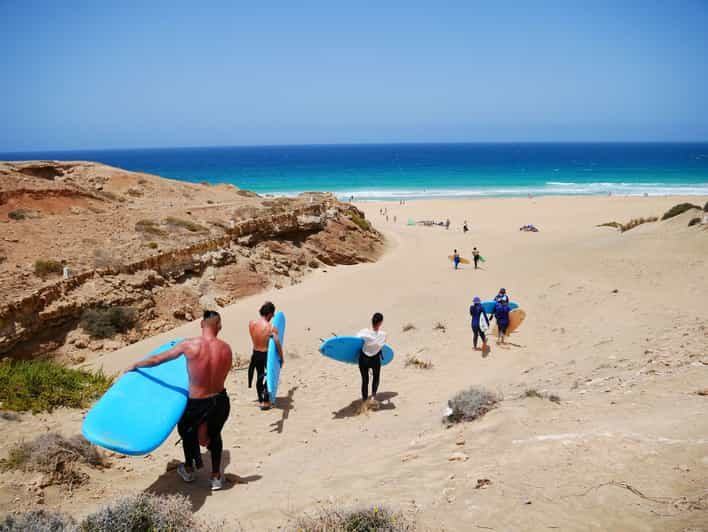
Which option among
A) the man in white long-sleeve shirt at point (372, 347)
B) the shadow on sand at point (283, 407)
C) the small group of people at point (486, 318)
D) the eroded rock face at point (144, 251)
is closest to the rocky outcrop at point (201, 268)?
the eroded rock face at point (144, 251)

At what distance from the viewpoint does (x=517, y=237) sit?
29.7 m

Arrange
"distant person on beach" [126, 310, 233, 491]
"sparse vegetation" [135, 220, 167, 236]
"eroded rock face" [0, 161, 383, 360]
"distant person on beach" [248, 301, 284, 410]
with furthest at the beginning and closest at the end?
"sparse vegetation" [135, 220, 167, 236] → "eroded rock face" [0, 161, 383, 360] → "distant person on beach" [248, 301, 284, 410] → "distant person on beach" [126, 310, 233, 491]

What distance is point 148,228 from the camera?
688 inches

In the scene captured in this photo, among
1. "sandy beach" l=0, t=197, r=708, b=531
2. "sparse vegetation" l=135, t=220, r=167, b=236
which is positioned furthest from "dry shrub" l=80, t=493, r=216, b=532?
"sparse vegetation" l=135, t=220, r=167, b=236

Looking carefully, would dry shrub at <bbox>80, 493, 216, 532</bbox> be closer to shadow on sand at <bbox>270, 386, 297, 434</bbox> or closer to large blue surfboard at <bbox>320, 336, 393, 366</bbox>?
shadow on sand at <bbox>270, 386, 297, 434</bbox>

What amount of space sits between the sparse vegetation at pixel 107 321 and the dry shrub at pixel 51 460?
7737 mm

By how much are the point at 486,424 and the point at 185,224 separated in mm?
16078

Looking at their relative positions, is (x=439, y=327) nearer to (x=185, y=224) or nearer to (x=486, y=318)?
(x=486, y=318)

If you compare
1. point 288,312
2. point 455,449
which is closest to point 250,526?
point 455,449

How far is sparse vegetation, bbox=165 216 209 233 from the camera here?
60.2 ft

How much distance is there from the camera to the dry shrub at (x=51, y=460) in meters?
4.53

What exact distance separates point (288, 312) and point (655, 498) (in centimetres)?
1252

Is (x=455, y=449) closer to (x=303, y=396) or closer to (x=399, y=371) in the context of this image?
(x=303, y=396)

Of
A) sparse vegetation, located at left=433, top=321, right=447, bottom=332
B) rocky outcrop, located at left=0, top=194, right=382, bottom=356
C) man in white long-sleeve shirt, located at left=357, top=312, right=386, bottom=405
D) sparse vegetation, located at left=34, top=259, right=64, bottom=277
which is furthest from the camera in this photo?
sparse vegetation, located at left=433, top=321, right=447, bottom=332
